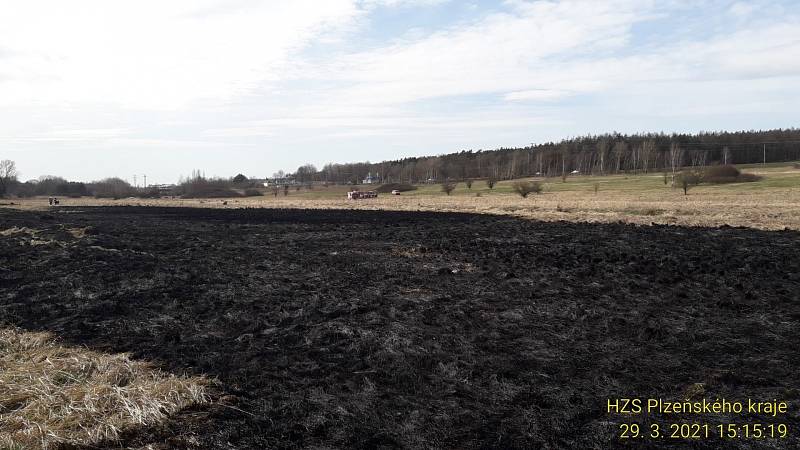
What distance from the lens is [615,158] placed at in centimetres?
14800

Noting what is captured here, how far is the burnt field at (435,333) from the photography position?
17.1 ft

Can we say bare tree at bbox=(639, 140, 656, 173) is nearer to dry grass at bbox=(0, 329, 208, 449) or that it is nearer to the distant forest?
the distant forest

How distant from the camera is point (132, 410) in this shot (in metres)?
5.18

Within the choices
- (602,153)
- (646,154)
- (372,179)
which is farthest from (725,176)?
(372,179)

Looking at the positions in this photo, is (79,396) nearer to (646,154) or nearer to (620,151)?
(646,154)

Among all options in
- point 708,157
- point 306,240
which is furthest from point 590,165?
point 306,240

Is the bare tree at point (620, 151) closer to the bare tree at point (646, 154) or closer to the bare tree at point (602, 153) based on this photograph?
the bare tree at point (602, 153)

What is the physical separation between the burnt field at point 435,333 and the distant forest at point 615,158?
→ 387 feet

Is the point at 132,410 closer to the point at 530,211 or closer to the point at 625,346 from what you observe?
the point at 625,346

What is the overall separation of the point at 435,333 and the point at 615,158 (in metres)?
153

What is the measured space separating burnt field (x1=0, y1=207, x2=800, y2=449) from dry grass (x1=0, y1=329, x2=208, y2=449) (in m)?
0.26

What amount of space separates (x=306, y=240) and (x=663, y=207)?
2548 cm

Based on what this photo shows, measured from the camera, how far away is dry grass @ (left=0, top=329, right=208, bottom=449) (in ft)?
15.7
